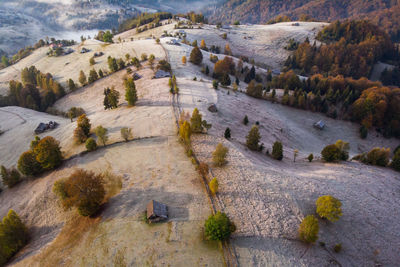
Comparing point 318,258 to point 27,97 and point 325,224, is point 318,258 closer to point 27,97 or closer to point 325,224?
point 325,224

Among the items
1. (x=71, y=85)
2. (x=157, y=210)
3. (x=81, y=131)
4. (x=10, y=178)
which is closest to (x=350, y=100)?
(x=157, y=210)

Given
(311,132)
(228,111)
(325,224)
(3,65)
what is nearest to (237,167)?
(325,224)

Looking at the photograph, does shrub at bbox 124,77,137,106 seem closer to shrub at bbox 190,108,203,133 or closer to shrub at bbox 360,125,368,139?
shrub at bbox 190,108,203,133

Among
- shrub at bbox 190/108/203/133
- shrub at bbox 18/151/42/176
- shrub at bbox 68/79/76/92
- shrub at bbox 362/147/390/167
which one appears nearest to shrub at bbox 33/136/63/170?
shrub at bbox 18/151/42/176

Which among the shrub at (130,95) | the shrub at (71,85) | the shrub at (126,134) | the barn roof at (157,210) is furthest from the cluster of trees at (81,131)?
the shrub at (71,85)

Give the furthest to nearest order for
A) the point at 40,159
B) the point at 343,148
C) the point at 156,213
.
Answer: the point at 343,148 → the point at 40,159 → the point at 156,213

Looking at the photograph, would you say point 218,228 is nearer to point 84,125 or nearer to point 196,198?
point 196,198

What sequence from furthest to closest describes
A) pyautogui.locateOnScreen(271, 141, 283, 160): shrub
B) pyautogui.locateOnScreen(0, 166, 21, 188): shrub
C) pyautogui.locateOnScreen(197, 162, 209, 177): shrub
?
pyautogui.locateOnScreen(271, 141, 283, 160): shrub, pyautogui.locateOnScreen(0, 166, 21, 188): shrub, pyautogui.locateOnScreen(197, 162, 209, 177): shrub
